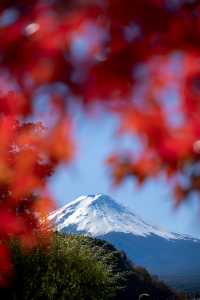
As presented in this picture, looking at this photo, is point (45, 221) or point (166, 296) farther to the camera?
point (166, 296)

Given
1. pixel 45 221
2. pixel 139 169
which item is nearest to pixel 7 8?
pixel 139 169

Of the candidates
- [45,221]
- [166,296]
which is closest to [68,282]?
[45,221]

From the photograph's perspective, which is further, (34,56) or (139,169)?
(139,169)

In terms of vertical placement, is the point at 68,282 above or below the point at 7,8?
above

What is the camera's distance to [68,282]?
2420 cm

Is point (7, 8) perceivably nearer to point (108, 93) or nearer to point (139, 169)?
point (108, 93)

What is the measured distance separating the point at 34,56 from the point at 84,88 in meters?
0.24

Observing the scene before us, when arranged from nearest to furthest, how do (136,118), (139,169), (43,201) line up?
1. (136,118)
2. (139,169)
3. (43,201)

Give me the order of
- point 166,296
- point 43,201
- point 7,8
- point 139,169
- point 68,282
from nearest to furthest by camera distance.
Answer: point 7,8 < point 139,169 < point 43,201 < point 68,282 < point 166,296

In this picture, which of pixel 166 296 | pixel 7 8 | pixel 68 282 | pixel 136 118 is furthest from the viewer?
pixel 166 296

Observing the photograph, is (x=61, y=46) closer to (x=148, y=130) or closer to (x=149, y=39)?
(x=149, y=39)

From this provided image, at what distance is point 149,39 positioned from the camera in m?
2.15

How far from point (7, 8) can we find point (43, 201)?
8.19 feet

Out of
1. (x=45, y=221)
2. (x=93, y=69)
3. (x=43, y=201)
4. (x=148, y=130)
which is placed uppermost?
(x=45, y=221)
